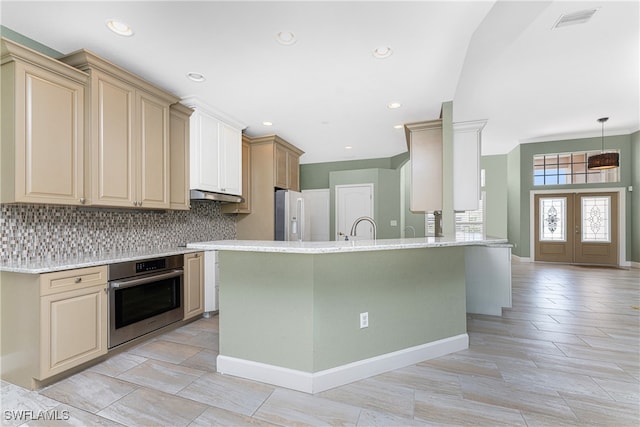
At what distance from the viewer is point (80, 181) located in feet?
7.64

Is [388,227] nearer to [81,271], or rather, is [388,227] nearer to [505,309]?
[505,309]

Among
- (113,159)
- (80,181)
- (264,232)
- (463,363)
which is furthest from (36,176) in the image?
(463,363)

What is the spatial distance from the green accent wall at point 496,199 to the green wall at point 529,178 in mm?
275

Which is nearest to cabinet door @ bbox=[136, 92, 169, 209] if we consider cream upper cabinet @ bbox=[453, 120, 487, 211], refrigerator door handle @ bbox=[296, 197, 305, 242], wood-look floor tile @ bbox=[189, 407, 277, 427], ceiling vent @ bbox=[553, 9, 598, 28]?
wood-look floor tile @ bbox=[189, 407, 277, 427]

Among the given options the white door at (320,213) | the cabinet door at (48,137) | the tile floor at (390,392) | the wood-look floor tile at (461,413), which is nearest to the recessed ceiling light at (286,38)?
the cabinet door at (48,137)

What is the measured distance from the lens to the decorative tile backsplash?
2189 millimetres

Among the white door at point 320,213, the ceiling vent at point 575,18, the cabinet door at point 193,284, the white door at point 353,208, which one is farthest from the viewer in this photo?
the white door at point 320,213

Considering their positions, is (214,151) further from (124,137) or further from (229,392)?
(229,392)

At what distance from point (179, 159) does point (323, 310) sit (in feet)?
7.84

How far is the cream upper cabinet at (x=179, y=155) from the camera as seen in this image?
320cm

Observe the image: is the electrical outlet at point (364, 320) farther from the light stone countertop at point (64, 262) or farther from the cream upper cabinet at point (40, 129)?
the cream upper cabinet at point (40, 129)

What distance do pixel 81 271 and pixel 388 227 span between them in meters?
5.22

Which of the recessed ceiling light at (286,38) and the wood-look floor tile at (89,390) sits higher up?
the recessed ceiling light at (286,38)

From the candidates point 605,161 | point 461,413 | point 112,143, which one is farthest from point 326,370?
point 605,161
